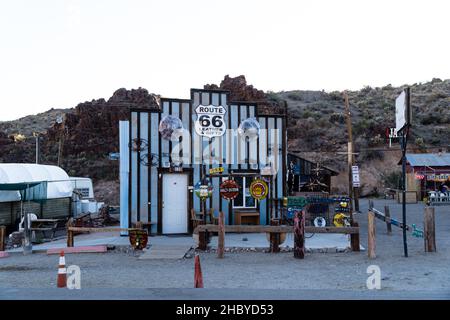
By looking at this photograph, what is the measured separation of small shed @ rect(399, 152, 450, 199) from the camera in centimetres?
3662

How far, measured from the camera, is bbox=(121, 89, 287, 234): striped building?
16.3 m

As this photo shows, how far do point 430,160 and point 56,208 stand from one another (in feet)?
94.6

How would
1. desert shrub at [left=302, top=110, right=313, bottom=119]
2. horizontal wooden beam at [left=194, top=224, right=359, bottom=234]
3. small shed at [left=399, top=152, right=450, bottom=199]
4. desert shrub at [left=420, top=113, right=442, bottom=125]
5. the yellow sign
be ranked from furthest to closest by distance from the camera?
desert shrub at [left=302, top=110, right=313, bottom=119] < desert shrub at [left=420, top=113, right=442, bottom=125] < small shed at [left=399, top=152, right=450, bottom=199] < the yellow sign < horizontal wooden beam at [left=194, top=224, right=359, bottom=234]

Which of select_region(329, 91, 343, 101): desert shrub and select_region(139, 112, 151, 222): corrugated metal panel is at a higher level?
select_region(329, 91, 343, 101): desert shrub

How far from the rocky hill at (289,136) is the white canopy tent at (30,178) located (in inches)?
560

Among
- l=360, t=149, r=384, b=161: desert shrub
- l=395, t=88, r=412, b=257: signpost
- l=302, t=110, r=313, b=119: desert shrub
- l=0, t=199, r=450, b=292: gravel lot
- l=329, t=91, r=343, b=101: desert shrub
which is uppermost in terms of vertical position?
l=329, t=91, r=343, b=101: desert shrub

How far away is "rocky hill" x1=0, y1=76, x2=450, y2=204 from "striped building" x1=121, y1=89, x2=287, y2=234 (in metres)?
22.9

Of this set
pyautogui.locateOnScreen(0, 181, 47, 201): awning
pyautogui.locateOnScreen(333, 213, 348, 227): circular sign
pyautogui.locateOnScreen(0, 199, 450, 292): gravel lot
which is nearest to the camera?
pyautogui.locateOnScreen(0, 199, 450, 292): gravel lot

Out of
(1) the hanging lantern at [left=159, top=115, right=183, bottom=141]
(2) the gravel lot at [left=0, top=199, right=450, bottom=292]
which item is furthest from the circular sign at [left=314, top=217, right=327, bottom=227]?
(1) the hanging lantern at [left=159, top=115, right=183, bottom=141]

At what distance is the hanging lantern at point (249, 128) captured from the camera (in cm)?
1709

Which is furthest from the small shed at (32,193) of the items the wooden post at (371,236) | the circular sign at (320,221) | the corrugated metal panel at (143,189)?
the wooden post at (371,236)

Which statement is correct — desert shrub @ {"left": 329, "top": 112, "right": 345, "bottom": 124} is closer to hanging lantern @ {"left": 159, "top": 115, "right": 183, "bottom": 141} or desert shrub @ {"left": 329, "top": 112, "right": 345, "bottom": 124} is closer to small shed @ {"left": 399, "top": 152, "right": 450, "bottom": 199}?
small shed @ {"left": 399, "top": 152, "right": 450, "bottom": 199}

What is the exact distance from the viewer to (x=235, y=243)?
47.1 feet

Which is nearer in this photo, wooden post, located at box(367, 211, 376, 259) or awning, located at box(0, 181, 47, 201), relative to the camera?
wooden post, located at box(367, 211, 376, 259)
